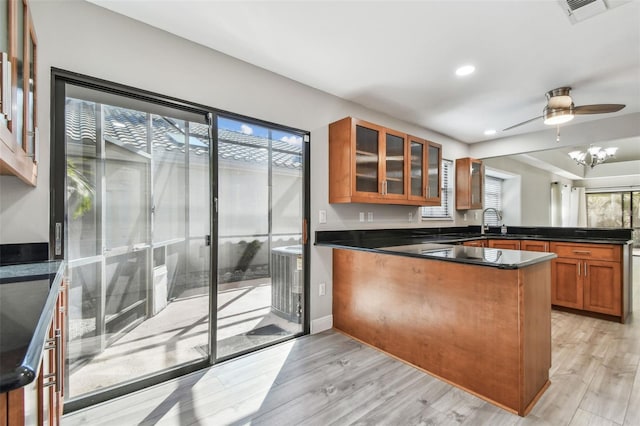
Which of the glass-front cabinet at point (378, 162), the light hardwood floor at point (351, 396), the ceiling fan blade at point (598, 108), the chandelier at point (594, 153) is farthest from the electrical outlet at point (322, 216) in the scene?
the chandelier at point (594, 153)

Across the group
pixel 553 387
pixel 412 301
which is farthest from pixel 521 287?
pixel 553 387

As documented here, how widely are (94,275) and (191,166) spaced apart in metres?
1.00

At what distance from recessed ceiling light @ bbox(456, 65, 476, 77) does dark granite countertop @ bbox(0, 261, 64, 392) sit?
9.95 ft

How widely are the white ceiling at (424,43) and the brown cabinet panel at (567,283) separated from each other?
1.94 m

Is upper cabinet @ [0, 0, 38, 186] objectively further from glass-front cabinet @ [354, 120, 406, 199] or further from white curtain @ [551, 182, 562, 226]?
white curtain @ [551, 182, 562, 226]

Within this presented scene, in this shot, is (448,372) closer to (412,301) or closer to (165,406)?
(412,301)

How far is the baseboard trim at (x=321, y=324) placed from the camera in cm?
293

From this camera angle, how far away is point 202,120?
2.35m

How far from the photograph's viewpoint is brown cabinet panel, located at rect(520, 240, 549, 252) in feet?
12.7

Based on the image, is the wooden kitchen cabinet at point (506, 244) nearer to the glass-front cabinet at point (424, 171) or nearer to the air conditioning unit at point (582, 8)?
the glass-front cabinet at point (424, 171)

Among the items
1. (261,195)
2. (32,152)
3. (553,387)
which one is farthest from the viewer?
(261,195)

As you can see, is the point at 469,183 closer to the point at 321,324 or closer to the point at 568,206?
the point at 568,206

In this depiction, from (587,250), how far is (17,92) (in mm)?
5091

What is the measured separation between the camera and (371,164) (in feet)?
9.95
